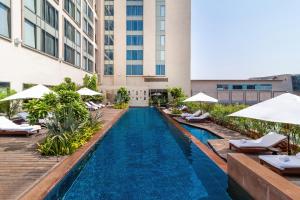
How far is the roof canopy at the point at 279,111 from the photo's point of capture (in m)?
7.34

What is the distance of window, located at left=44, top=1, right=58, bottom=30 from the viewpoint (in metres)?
27.0

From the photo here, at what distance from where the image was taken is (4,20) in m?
18.9

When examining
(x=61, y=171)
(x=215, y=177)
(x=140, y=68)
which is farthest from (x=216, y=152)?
(x=140, y=68)

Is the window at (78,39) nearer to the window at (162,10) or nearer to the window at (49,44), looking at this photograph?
the window at (49,44)

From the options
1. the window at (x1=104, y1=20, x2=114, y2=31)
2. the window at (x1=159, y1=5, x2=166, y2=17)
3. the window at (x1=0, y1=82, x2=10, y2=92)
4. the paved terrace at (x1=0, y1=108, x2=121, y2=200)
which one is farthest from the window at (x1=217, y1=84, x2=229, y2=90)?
the paved terrace at (x1=0, y1=108, x2=121, y2=200)

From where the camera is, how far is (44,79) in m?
26.2

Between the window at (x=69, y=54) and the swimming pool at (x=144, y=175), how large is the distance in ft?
74.1

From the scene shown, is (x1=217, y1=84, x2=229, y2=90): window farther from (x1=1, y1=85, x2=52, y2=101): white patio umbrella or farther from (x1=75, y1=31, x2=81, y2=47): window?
(x1=1, y1=85, x2=52, y2=101): white patio umbrella

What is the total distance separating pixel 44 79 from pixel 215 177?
69.7 feet

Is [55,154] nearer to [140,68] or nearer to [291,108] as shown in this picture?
[291,108]

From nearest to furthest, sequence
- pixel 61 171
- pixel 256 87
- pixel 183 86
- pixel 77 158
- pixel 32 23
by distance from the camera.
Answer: pixel 61 171 → pixel 77 158 → pixel 32 23 → pixel 256 87 → pixel 183 86

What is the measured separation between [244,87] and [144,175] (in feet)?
132

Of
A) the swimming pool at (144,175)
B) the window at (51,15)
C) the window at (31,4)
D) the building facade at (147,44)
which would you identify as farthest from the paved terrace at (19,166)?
the building facade at (147,44)

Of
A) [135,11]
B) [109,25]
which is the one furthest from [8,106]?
[135,11]
